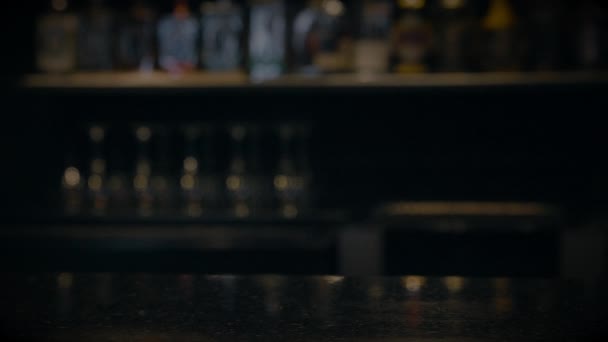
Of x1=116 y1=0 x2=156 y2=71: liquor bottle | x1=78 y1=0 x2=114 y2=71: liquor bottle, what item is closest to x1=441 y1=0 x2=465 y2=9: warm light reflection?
x1=116 y1=0 x2=156 y2=71: liquor bottle

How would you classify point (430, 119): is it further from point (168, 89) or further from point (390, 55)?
point (168, 89)

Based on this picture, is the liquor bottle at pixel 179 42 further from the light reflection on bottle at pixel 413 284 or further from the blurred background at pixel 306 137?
the light reflection on bottle at pixel 413 284

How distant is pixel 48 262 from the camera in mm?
1991

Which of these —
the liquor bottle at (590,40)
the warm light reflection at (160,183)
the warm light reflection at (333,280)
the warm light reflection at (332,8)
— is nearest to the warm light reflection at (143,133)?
the warm light reflection at (160,183)

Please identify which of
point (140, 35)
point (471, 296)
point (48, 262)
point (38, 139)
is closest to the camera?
A: point (471, 296)

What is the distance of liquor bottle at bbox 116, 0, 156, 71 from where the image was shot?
2158 millimetres

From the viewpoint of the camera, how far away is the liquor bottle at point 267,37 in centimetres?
205

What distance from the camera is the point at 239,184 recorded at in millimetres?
2078

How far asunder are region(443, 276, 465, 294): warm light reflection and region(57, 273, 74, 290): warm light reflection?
0.38 meters

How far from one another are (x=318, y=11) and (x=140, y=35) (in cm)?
45

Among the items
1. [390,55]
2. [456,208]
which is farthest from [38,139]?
[456,208]

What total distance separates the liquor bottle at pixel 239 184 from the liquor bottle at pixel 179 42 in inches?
7.8

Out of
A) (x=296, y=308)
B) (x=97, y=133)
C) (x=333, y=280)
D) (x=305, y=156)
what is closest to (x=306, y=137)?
(x=305, y=156)

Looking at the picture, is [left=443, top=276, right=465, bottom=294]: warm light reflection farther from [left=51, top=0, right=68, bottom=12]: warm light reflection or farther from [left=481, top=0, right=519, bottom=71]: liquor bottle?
[left=51, top=0, right=68, bottom=12]: warm light reflection
